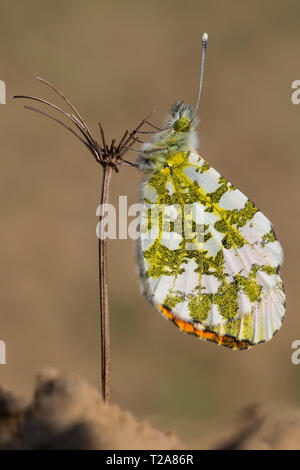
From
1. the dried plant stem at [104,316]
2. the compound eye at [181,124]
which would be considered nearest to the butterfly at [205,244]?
the compound eye at [181,124]

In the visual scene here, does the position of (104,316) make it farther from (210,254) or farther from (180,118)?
(180,118)

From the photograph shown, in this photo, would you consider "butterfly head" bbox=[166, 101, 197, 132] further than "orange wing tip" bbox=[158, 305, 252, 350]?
Yes

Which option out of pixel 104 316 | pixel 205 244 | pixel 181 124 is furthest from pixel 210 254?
pixel 104 316

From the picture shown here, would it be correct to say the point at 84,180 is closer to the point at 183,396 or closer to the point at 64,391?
the point at 183,396

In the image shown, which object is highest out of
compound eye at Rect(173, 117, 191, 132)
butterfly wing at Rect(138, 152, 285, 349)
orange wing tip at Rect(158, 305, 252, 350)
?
compound eye at Rect(173, 117, 191, 132)

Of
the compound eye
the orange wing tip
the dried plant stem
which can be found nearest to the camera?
the dried plant stem

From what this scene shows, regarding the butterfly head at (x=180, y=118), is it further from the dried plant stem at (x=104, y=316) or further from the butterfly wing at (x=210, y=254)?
the dried plant stem at (x=104, y=316)

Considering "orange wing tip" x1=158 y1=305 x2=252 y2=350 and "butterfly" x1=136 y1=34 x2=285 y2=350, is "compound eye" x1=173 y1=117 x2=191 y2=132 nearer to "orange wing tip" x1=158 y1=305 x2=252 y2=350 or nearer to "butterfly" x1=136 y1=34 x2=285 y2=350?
"butterfly" x1=136 y1=34 x2=285 y2=350

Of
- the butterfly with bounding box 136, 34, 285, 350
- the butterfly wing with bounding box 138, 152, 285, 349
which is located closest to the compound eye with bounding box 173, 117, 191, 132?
the butterfly with bounding box 136, 34, 285, 350
